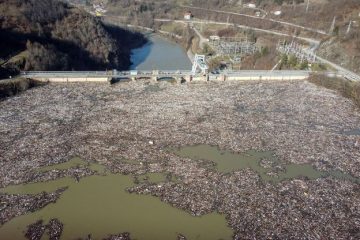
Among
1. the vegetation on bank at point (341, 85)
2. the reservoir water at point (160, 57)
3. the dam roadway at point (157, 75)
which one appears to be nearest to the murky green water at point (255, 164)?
the vegetation on bank at point (341, 85)

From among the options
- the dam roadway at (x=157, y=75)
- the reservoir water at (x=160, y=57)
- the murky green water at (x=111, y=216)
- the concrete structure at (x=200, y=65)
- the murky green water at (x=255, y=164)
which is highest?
the concrete structure at (x=200, y=65)

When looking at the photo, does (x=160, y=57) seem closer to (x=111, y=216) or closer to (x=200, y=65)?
(x=200, y=65)

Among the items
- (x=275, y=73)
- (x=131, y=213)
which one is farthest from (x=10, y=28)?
(x=131, y=213)

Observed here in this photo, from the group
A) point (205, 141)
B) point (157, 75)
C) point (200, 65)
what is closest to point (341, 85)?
point (200, 65)

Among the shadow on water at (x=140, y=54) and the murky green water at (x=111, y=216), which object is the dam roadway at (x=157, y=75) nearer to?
the shadow on water at (x=140, y=54)

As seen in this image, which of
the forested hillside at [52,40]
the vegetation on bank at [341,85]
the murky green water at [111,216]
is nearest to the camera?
the murky green water at [111,216]

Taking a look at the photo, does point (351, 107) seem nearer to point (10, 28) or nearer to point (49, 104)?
point (49, 104)

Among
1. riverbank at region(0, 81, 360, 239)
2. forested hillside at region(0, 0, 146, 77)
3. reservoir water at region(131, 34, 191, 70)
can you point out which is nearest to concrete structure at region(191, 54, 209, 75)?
riverbank at region(0, 81, 360, 239)
